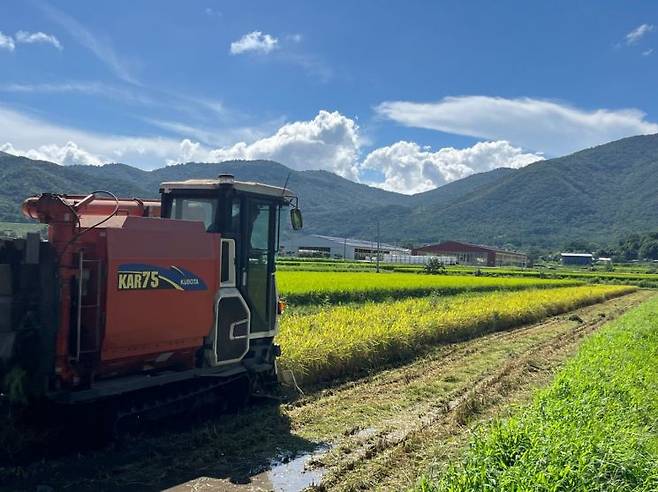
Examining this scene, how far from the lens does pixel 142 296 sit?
21.9 ft

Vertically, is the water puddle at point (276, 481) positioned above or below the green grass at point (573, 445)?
below

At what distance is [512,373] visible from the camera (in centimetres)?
1233

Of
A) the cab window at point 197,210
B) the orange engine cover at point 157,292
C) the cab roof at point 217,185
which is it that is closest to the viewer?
the orange engine cover at point 157,292

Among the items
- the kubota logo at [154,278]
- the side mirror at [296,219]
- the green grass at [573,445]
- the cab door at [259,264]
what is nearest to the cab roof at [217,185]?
the cab door at [259,264]

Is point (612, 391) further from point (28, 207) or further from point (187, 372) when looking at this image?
point (28, 207)

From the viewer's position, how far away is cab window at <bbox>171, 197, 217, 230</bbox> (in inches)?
326

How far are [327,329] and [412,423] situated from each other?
174 inches

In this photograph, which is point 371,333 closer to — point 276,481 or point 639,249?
point 276,481

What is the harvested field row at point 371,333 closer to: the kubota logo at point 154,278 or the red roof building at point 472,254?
the kubota logo at point 154,278

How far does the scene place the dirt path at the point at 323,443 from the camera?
20.5 ft

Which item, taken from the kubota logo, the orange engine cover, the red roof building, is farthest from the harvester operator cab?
the red roof building

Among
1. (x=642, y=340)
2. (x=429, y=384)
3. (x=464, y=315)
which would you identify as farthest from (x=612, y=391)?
(x=464, y=315)

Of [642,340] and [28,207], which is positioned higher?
[28,207]

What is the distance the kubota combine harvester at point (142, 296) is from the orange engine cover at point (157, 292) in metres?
0.01
